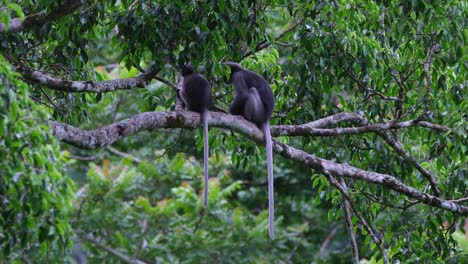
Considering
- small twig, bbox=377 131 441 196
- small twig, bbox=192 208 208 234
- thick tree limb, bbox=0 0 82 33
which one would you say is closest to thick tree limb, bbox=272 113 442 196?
small twig, bbox=377 131 441 196

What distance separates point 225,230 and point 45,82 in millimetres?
4530

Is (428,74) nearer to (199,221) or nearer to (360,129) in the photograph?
(360,129)

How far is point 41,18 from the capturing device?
14.6 feet

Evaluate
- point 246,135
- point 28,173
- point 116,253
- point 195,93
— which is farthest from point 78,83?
point 116,253

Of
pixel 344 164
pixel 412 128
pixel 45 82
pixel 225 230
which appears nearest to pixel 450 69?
pixel 412 128

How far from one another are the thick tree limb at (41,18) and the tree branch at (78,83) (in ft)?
0.67

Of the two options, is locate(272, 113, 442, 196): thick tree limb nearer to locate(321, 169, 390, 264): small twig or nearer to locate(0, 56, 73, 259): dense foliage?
locate(321, 169, 390, 264): small twig

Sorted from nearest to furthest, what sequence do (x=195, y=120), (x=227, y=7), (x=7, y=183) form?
1. (x=7, y=183)
2. (x=227, y=7)
3. (x=195, y=120)

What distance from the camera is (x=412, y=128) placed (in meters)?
5.83

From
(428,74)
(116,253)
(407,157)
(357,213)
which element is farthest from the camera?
(116,253)

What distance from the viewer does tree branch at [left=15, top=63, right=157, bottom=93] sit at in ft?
15.0

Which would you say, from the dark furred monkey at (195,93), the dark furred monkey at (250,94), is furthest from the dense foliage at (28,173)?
the dark furred monkey at (250,94)

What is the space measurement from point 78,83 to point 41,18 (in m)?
0.46

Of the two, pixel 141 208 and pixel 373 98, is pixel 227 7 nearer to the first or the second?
pixel 373 98
